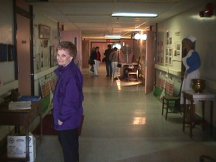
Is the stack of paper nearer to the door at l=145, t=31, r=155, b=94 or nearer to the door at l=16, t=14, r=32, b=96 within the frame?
the door at l=16, t=14, r=32, b=96

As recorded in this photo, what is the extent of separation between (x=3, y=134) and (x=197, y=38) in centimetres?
422

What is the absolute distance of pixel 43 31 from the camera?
28.1 feet

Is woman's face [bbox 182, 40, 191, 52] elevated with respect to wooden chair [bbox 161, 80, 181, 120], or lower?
elevated

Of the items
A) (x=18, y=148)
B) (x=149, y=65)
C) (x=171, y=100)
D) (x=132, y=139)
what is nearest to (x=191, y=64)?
(x=171, y=100)

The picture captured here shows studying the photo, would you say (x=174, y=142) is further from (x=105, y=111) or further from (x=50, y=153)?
(x=105, y=111)

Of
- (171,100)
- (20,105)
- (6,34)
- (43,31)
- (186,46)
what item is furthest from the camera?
(43,31)

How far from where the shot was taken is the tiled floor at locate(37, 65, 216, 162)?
485cm

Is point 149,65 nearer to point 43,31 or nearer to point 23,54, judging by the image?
point 43,31

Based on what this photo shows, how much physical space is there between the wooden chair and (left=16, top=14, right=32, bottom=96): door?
119 inches

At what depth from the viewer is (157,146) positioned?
5371mm

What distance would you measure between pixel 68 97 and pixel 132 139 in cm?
279

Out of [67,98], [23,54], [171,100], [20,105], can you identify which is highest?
[23,54]

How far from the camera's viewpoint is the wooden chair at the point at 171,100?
7576mm

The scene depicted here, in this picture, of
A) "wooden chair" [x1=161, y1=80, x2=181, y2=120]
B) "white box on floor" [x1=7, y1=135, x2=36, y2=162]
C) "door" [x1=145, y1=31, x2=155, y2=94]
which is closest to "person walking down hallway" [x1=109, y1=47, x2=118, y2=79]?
"door" [x1=145, y1=31, x2=155, y2=94]
